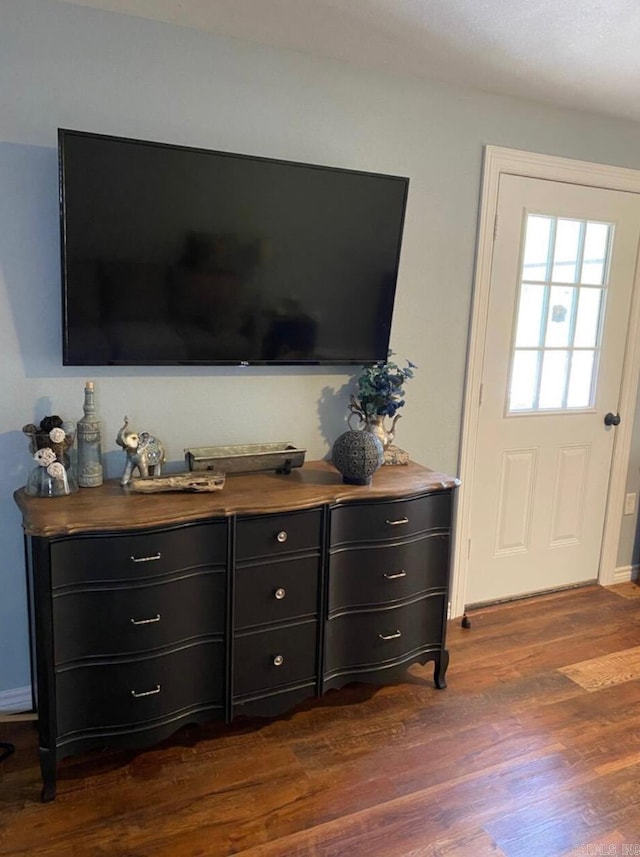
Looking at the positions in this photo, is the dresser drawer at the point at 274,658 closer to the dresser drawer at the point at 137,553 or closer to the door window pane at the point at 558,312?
the dresser drawer at the point at 137,553

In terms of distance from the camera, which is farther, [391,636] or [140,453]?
[391,636]

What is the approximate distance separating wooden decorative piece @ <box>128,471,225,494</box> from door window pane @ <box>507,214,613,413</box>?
159cm

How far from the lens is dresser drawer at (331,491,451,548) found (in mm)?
2195

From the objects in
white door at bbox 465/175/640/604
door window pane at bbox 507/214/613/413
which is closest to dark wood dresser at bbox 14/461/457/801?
white door at bbox 465/175/640/604

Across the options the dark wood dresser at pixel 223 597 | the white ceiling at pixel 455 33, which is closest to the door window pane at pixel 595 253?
the white ceiling at pixel 455 33

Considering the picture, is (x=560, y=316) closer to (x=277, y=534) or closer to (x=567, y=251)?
(x=567, y=251)

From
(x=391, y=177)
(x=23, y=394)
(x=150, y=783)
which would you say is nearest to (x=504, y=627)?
(x=150, y=783)

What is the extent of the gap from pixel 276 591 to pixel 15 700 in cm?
105

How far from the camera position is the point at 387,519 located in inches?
88.6

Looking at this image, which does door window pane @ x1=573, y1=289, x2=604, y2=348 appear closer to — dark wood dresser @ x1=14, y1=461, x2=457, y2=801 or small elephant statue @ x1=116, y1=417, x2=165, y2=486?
dark wood dresser @ x1=14, y1=461, x2=457, y2=801

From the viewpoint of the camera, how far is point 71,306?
205 centimetres

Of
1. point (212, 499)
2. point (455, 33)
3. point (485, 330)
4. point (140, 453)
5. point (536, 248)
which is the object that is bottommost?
point (212, 499)

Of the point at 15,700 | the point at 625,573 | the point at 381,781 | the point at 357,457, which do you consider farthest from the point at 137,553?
the point at 625,573

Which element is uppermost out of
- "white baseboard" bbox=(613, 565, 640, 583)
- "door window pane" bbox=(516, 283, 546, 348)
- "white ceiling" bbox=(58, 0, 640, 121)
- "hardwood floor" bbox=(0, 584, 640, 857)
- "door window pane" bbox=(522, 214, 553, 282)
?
"white ceiling" bbox=(58, 0, 640, 121)
